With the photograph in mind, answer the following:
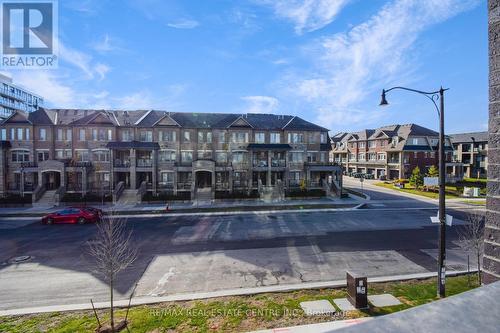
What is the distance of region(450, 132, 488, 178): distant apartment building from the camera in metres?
60.5

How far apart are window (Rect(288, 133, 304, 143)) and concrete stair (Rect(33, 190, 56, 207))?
31.4 meters

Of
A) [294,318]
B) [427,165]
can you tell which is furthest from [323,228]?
[427,165]

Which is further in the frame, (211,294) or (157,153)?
(157,153)

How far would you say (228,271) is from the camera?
12078mm

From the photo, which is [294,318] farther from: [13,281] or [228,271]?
[13,281]

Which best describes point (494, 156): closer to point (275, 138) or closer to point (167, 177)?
point (275, 138)

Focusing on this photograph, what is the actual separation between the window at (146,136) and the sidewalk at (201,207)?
10.2m

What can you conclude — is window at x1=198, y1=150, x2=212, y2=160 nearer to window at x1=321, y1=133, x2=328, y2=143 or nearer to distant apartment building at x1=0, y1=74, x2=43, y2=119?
window at x1=321, y1=133, x2=328, y2=143

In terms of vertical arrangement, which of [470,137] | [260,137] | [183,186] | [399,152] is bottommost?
[183,186]

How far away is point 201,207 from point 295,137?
59.4ft

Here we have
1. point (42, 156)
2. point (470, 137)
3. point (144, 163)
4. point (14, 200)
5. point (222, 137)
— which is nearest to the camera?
point (14, 200)

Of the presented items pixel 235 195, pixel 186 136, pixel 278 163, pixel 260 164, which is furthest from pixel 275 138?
pixel 186 136

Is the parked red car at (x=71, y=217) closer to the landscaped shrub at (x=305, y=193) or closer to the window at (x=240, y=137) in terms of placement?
the window at (x=240, y=137)

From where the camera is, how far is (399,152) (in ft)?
166
